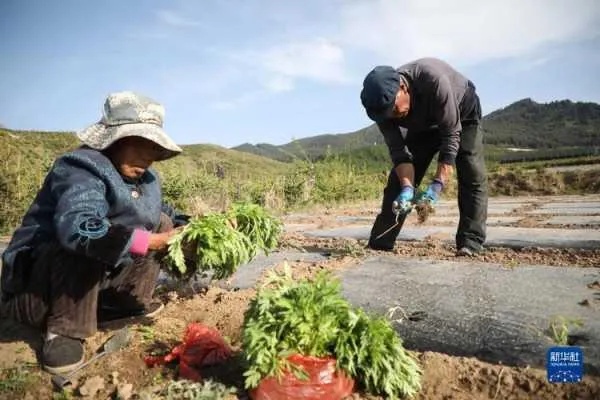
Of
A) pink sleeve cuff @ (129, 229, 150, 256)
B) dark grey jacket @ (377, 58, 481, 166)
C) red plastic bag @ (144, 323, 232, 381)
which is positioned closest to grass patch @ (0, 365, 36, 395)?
red plastic bag @ (144, 323, 232, 381)

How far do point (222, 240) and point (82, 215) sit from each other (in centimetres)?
65

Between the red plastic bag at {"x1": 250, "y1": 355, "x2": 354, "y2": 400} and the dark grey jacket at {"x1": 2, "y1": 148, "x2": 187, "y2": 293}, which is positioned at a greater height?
the dark grey jacket at {"x1": 2, "y1": 148, "x2": 187, "y2": 293}

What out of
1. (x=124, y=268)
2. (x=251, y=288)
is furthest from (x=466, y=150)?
(x=124, y=268)

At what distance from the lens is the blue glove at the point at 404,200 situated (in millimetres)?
3590

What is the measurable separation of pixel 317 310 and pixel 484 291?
4.70ft

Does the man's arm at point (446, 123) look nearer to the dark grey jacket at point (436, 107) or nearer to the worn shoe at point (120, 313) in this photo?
the dark grey jacket at point (436, 107)

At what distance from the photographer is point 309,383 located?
5.14 ft

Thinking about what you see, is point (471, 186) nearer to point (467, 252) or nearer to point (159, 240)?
point (467, 252)

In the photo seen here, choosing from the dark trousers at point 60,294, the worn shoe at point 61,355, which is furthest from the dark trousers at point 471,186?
the worn shoe at point 61,355

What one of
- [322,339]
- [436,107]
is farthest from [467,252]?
[322,339]

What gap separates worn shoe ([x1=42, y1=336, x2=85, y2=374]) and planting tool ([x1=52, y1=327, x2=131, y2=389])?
0.13 ft

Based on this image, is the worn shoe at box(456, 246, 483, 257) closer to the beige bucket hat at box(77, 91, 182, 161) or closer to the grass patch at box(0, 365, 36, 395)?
the beige bucket hat at box(77, 91, 182, 161)

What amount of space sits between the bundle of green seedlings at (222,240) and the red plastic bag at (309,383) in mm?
779

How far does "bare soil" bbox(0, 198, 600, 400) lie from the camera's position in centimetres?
176
